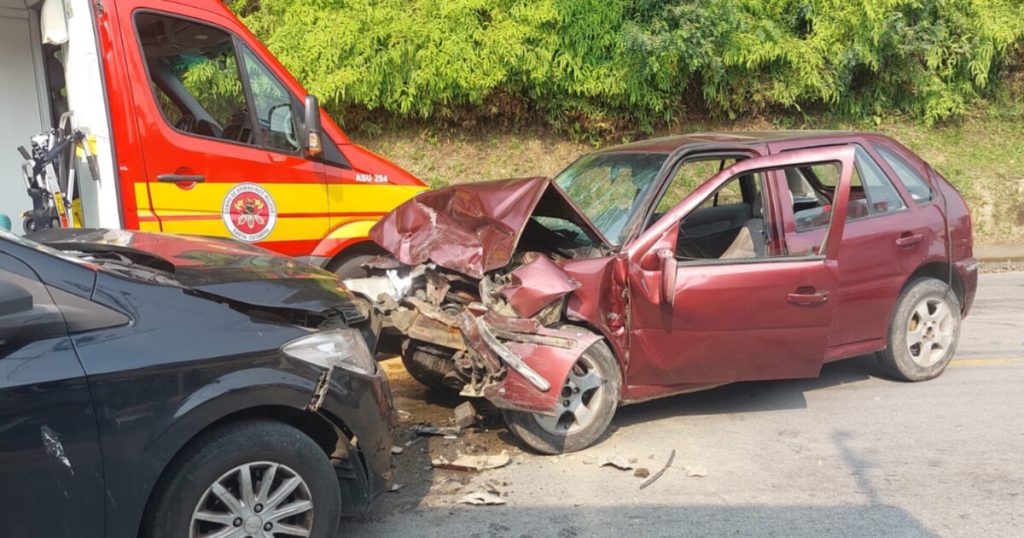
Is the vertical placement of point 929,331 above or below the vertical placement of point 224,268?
below

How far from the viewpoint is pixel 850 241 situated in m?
5.19

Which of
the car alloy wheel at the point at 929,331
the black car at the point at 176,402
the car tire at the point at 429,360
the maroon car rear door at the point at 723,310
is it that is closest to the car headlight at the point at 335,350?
the black car at the point at 176,402

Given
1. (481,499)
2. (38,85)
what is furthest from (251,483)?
(38,85)

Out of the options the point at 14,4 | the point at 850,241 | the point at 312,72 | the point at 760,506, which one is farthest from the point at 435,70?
the point at 760,506

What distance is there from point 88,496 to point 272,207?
10.9ft

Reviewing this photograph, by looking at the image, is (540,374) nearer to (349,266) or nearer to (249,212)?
(349,266)

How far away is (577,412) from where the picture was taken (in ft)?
15.1

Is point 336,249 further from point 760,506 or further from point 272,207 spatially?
point 760,506

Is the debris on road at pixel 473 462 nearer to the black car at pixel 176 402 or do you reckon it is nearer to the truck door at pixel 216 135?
the black car at pixel 176 402

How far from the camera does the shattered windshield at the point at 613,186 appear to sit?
16.5 feet

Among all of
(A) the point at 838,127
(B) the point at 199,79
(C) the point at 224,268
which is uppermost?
(B) the point at 199,79

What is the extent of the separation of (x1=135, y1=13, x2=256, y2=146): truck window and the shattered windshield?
246 cm

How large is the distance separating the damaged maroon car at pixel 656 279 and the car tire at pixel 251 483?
135cm

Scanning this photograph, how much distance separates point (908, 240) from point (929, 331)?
0.76 meters
